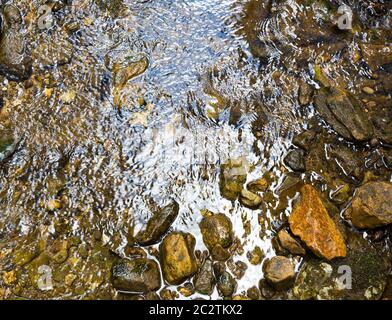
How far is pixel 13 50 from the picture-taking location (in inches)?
135

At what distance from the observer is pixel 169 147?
9.96 ft

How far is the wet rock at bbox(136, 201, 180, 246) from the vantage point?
105 inches

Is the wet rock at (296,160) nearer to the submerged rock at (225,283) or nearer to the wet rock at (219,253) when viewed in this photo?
the wet rock at (219,253)

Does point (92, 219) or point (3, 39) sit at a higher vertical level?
point (3, 39)

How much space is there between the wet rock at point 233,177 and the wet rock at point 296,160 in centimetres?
35

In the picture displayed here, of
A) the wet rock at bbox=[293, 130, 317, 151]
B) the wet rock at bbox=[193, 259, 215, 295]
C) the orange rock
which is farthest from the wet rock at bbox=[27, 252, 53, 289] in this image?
the wet rock at bbox=[293, 130, 317, 151]

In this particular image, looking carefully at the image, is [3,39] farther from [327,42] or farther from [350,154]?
[350,154]

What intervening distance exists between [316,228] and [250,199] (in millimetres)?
536

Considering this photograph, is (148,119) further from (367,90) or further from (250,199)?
(367,90)

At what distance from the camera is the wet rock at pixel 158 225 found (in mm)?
2660

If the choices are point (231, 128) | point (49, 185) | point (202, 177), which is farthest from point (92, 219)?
point (231, 128)

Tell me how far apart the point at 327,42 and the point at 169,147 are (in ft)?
6.26

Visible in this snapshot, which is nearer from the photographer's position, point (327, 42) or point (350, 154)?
point (350, 154)
